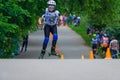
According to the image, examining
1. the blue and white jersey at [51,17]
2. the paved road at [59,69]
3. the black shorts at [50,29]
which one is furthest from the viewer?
the black shorts at [50,29]

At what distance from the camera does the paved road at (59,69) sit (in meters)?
8.62

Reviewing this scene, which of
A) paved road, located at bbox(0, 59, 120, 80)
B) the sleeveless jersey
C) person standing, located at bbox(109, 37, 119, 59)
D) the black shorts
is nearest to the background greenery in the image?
person standing, located at bbox(109, 37, 119, 59)

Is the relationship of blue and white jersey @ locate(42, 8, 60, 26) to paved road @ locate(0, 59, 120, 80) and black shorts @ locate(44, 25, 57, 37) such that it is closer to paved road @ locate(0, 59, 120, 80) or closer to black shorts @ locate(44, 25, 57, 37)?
black shorts @ locate(44, 25, 57, 37)

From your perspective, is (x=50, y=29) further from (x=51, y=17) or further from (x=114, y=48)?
(x=114, y=48)

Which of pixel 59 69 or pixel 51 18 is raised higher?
pixel 51 18

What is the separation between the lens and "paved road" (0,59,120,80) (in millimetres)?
8625

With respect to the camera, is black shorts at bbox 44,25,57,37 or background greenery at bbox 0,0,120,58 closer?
black shorts at bbox 44,25,57,37

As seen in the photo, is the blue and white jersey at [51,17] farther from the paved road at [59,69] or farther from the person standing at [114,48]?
the person standing at [114,48]

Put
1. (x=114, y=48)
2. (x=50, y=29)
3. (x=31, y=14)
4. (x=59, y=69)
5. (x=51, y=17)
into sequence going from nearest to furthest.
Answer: (x=59, y=69)
(x=51, y=17)
(x=50, y=29)
(x=114, y=48)
(x=31, y=14)

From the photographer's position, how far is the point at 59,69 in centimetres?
911

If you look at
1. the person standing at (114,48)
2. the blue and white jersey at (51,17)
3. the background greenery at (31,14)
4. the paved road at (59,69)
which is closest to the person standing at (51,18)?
the blue and white jersey at (51,17)

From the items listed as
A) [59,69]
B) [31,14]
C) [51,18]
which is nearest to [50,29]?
[51,18]

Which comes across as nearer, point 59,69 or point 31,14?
point 59,69

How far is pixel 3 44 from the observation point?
21688 mm
